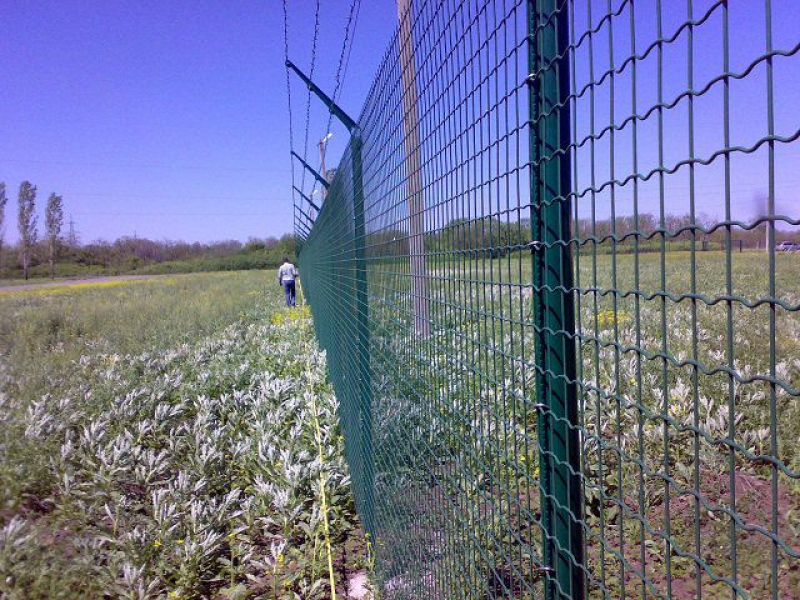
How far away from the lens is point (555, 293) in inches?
48.7

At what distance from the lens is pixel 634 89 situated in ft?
2.99

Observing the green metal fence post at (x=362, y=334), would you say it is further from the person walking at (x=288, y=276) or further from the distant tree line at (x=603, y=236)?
the person walking at (x=288, y=276)

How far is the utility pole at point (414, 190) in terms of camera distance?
2.08 m

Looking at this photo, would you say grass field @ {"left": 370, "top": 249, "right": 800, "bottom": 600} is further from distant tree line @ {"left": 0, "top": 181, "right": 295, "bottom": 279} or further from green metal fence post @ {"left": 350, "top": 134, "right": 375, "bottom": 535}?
distant tree line @ {"left": 0, "top": 181, "right": 295, "bottom": 279}

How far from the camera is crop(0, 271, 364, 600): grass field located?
3408 mm

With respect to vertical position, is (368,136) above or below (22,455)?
above

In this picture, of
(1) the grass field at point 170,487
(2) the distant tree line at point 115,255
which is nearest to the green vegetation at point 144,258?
(2) the distant tree line at point 115,255

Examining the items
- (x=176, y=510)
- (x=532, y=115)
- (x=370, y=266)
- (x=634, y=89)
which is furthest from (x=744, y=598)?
(x=176, y=510)

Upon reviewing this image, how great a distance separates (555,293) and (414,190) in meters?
0.99

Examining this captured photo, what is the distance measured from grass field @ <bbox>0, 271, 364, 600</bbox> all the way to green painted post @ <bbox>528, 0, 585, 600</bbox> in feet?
7.20

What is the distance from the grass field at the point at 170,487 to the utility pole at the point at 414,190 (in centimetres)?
185

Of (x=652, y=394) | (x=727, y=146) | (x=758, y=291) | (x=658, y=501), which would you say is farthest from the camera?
(x=652, y=394)

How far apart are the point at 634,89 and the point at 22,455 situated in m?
4.58

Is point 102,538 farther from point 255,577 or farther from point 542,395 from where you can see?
point 542,395
